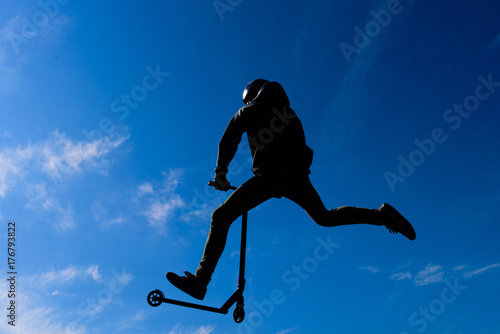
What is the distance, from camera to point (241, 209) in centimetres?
356

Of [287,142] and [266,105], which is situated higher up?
[266,105]

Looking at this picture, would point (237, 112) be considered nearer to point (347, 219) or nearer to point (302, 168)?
point (302, 168)

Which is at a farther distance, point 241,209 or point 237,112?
point 237,112

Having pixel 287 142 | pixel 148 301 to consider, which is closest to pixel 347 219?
pixel 287 142

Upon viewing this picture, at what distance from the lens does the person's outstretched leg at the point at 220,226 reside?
347cm

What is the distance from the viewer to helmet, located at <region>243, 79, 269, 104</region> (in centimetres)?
419

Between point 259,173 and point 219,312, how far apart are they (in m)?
1.68

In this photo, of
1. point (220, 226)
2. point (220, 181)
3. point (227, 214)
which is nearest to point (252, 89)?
point (220, 181)

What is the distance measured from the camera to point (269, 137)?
12.0 feet

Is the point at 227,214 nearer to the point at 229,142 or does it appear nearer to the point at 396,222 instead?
the point at 229,142

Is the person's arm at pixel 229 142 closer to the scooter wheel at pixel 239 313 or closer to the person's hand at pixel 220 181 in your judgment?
the person's hand at pixel 220 181

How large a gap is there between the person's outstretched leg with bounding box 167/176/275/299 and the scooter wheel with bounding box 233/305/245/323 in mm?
705

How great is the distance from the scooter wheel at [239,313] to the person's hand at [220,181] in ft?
4.87

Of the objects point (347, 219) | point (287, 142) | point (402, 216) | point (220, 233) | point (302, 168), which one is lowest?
point (402, 216)
